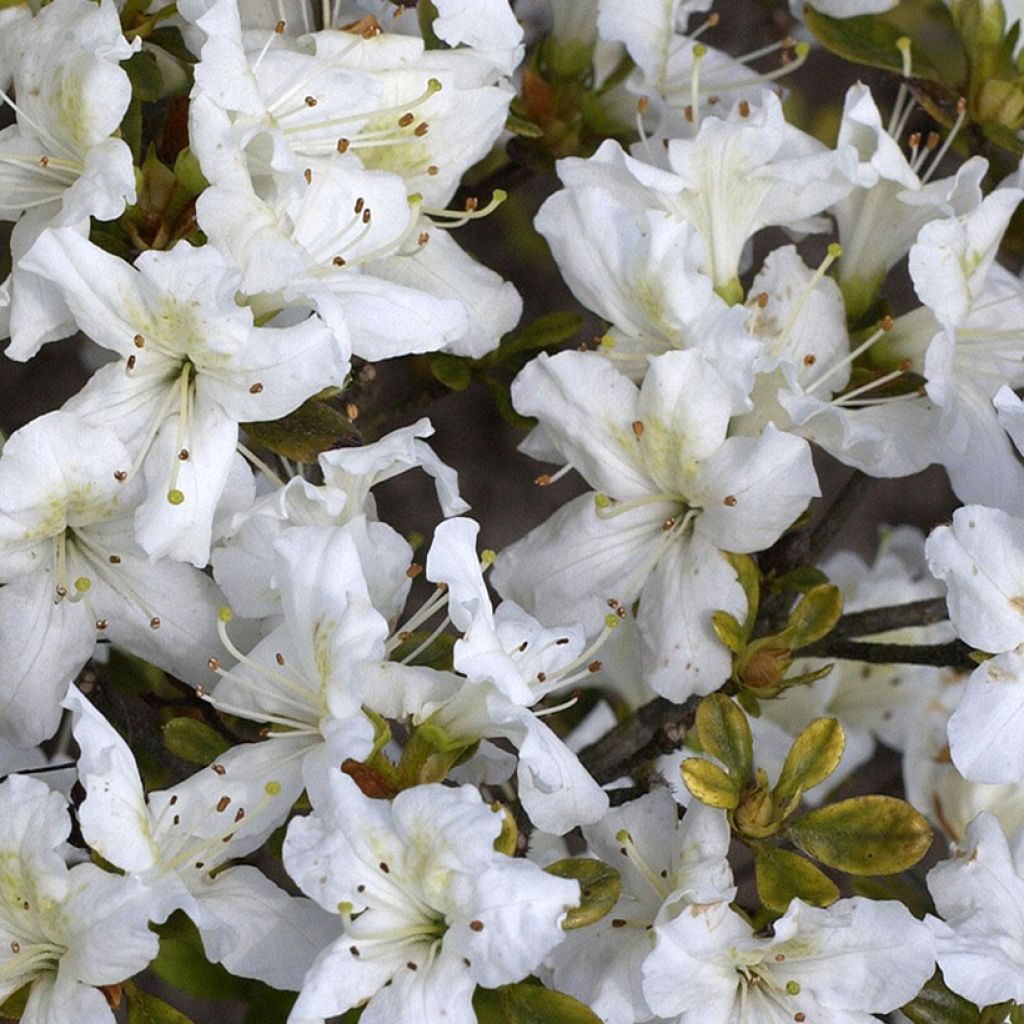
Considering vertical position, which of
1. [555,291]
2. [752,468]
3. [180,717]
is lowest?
[555,291]

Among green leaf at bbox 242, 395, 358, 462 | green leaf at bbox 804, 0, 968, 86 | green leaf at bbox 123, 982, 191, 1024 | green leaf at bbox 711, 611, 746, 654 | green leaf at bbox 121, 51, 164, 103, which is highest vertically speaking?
green leaf at bbox 121, 51, 164, 103

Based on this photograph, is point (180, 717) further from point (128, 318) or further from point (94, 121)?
point (94, 121)

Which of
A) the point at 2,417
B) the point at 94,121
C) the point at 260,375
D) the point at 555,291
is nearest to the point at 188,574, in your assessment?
the point at 260,375

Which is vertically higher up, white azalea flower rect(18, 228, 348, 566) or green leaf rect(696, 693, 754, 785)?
white azalea flower rect(18, 228, 348, 566)

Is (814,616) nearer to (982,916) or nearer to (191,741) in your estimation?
(982,916)

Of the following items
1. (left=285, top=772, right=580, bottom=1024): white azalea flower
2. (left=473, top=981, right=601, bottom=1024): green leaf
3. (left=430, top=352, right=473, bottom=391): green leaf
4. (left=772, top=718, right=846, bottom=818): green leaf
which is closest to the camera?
(left=285, top=772, right=580, bottom=1024): white azalea flower

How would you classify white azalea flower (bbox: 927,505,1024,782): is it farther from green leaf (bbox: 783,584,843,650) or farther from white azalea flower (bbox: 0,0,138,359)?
white azalea flower (bbox: 0,0,138,359)

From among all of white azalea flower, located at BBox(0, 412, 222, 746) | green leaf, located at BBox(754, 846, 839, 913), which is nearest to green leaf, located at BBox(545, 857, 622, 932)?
green leaf, located at BBox(754, 846, 839, 913)
